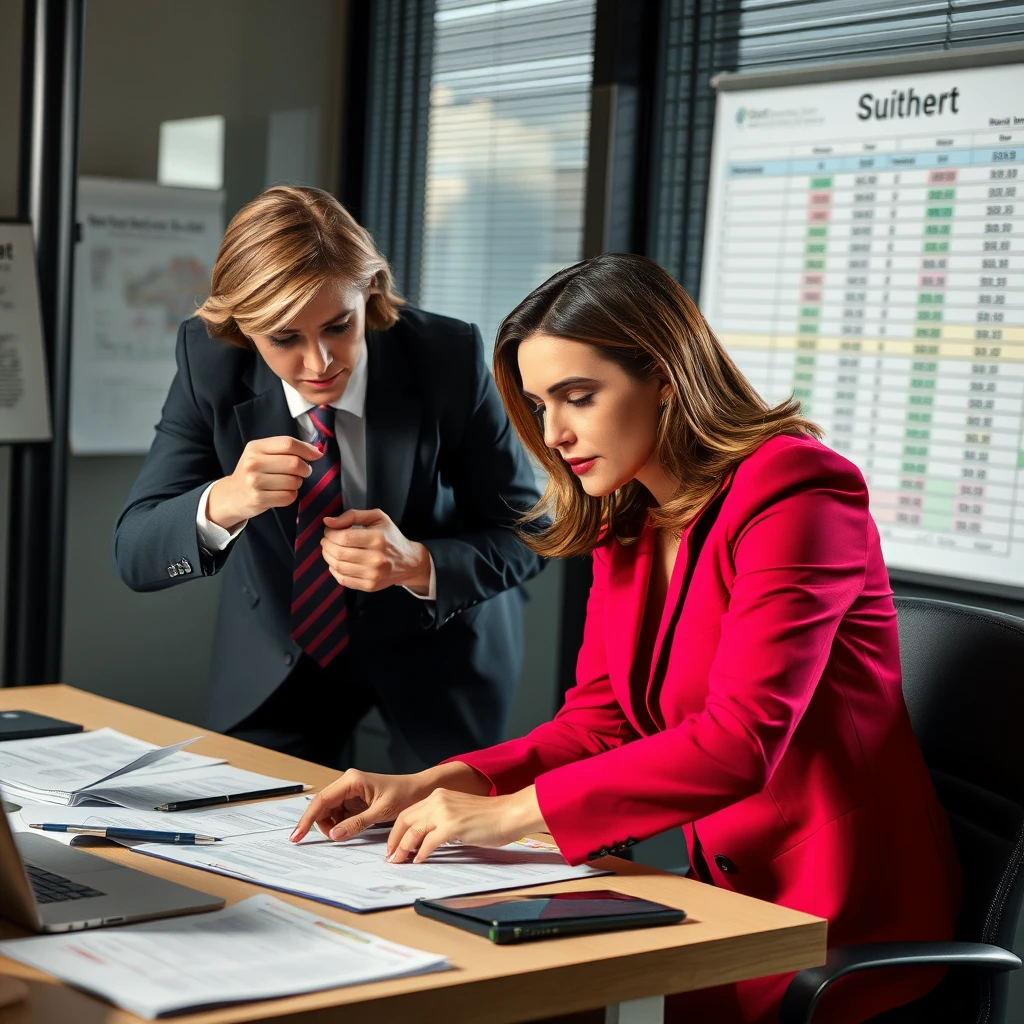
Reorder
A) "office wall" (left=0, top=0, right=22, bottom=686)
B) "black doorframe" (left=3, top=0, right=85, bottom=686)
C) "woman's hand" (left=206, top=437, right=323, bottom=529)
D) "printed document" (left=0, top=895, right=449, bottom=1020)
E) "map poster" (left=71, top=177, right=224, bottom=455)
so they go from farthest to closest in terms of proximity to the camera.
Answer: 1. "map poster" (left=71, top=177, right=224, bottom=455)
2. "office wall" (left=0, top=0, right=22, bottom=686)
3. "black doorframe" (left=3, top=0, right=85, bottom=686)
4. "woman's hand" (left=206, top=437, right=323, bottom=529)
5. "printed document" (left=0, top=895, right=449, bottom=1020)

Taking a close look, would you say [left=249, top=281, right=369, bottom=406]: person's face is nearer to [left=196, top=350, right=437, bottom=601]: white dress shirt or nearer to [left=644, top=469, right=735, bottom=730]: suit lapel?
[left=196, top=350, right=437, bottom=601]: white dress shirt

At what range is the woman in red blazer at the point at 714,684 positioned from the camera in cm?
153

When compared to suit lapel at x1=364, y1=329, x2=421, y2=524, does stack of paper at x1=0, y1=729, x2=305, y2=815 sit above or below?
below

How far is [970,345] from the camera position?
2.91m

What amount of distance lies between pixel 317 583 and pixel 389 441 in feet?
0.87

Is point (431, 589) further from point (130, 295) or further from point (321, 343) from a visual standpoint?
point (130, 295)

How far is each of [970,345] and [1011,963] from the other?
1667 mm

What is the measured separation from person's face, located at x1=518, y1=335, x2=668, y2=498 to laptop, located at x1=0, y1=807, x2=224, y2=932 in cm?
72

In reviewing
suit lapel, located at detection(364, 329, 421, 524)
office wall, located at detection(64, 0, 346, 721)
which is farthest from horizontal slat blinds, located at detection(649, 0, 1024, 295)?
suit lapel, located at detection(364, 329, 421, 524)

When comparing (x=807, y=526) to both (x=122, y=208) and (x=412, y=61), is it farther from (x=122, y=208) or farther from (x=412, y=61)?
(x=412, y=61)

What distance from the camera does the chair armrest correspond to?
1400 millimetres

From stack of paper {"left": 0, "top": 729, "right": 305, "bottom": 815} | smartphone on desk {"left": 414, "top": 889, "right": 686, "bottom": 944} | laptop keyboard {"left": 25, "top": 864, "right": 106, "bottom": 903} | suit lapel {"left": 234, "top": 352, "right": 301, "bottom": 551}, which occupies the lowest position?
stack of paper {"left": 0, "top": 729, "right": 305, "bottom": 815}

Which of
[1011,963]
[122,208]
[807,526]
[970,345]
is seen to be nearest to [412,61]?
[122,208]

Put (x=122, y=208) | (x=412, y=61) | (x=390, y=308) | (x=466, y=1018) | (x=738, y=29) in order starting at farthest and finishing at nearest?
1. (x=412, y=61)
2. (x=122, y=208)
3. (x=738, y=29)
4. (x=390, y=308)
5. (x=466, y=1018)
